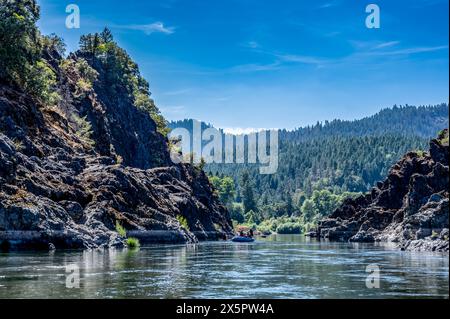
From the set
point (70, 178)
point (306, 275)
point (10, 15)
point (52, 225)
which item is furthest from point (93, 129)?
point (306, 275)

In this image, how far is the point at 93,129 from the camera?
133500 mm

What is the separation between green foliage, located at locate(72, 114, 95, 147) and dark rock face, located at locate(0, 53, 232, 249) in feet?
8.64

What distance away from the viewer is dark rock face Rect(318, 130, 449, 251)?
311 ft

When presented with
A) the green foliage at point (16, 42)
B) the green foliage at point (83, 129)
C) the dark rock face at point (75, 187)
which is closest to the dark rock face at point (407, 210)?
the dark rock face at point (75, 187)

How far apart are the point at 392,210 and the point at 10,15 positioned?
89040 millimetres

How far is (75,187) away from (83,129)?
1397 inches

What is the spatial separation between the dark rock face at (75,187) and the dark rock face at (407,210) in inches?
1383

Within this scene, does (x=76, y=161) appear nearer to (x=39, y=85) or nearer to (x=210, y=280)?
(x=39, y=85)

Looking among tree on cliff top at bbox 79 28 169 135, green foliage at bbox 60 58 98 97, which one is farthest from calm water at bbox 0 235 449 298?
tree on cliff top at bbox 79 28 169 135

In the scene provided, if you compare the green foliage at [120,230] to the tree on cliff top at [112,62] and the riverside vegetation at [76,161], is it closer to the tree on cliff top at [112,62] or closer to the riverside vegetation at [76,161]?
the riverside vegetation at [76,161]

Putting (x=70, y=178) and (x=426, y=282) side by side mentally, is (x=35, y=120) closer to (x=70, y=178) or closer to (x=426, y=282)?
(x=70, y=178)

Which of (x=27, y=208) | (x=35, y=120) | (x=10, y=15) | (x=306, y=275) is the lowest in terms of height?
(x=306, y=275)

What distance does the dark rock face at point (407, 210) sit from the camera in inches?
3738

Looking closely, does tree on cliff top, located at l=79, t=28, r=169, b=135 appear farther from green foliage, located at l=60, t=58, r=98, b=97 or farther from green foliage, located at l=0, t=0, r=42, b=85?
green foliage, located at l=0, t=0, r=42, b=85
